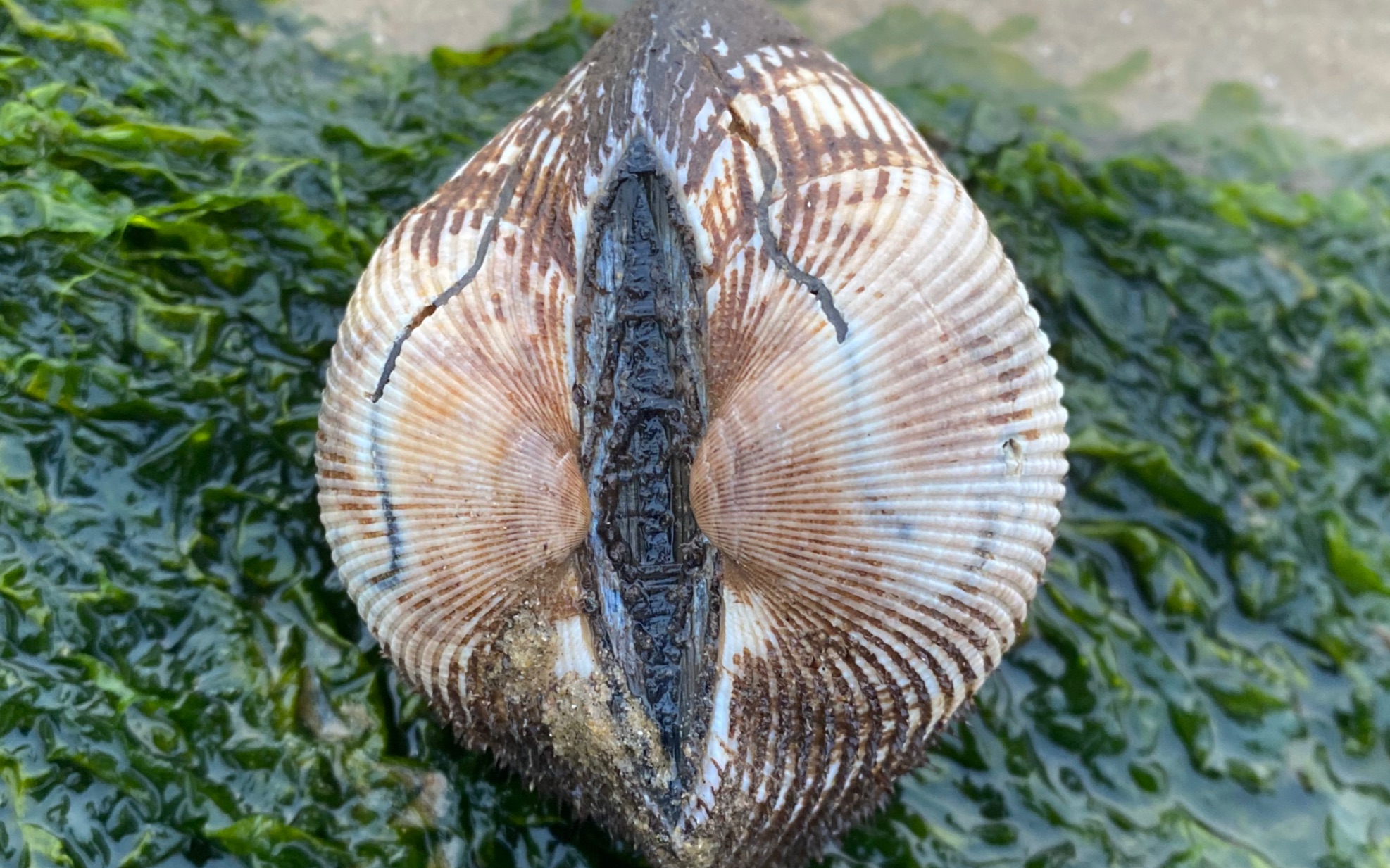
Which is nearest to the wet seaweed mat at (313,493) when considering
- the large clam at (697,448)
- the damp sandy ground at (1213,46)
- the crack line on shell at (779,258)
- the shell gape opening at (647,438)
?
the damp sandy ground at (1213,46)

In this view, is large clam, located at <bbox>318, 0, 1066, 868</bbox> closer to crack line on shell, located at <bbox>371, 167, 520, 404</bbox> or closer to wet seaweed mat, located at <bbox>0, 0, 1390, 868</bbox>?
crack line on shell, located at <bbox>371, 167, 520, 404</bbox>

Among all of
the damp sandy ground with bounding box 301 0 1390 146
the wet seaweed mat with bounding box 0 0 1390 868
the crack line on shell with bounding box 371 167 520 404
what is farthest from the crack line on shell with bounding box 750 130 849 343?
the damp sandy ground with bounding box 301 0 1390 146

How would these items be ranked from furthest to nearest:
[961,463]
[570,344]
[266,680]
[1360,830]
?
1. [1360,830]
2. [266,680]
3. [570,344]
4. [961,463]

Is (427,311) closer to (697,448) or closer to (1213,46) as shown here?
(697,448)

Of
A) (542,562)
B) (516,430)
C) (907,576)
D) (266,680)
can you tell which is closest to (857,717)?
(907,576)

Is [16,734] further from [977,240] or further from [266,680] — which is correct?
[977,240]

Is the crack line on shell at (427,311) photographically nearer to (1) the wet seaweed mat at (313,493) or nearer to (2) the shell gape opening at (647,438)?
(2) the shell gape opening at (647,438)

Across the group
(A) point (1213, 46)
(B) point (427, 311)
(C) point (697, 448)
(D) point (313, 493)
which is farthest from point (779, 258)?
(A) point (1213, 46)
